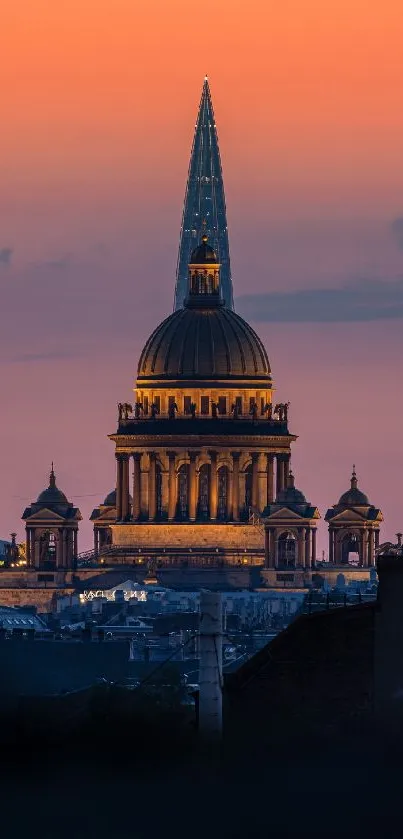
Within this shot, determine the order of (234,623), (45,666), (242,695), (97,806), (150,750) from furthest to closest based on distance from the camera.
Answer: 1. (234,623)
2. (45,666)
3. (242,695)
4. (150,750)
5. (97,806)

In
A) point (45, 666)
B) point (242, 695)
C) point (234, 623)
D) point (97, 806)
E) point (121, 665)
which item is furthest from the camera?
point (234, 623)

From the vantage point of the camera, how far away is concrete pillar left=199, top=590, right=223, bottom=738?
6969cm

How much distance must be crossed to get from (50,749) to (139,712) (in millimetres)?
4771

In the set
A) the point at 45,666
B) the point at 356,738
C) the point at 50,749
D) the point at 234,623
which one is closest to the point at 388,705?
the point at 356,738

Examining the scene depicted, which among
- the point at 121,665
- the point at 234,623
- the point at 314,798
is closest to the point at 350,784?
the point at 314,798

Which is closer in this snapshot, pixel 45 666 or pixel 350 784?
pixel 350 784


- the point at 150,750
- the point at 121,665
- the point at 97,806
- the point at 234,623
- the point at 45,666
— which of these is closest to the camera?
the point at 97,806

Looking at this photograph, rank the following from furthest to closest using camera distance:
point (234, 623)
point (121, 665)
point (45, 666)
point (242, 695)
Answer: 1. point (234, 623)
2. point (121, 665)
3. point (45, 666)
4. point (242, 695)

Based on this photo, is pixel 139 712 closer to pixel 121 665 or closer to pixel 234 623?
pixel 121 665

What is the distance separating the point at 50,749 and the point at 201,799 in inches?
149

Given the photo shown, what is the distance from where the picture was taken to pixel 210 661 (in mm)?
70625

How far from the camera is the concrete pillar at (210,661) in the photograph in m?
69.7

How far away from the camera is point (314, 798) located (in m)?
62.2

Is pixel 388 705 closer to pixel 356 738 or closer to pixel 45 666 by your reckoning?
pixel 356 738
